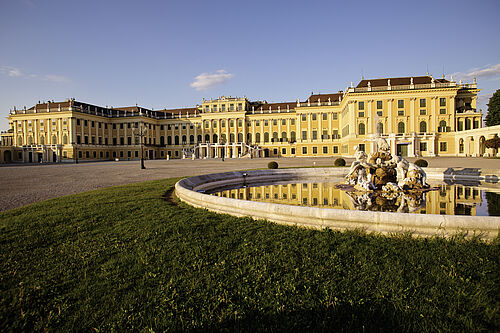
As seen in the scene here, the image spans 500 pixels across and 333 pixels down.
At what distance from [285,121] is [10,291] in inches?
2549

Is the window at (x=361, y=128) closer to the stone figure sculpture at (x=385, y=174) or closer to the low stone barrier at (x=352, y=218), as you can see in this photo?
the stone figure sculpture at (x=385, y=174)

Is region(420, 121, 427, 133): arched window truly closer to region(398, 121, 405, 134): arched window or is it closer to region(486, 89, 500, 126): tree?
region(398, 121, 405, 134): arched window

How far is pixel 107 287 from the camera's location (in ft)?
9.87

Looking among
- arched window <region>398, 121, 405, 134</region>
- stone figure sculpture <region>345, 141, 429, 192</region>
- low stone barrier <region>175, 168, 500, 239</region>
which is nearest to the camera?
low stone barrier <region>175, 168, 500, 239</region>

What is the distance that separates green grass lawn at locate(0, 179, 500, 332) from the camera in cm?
243

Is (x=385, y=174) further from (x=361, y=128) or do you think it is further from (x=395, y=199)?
(x=361, y=128)

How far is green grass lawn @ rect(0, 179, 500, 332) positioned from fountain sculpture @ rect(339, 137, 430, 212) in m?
3.41

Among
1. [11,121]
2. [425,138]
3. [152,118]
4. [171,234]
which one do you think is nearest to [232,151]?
[152,118]

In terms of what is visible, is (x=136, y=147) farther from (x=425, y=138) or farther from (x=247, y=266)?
(x=247, y=266)

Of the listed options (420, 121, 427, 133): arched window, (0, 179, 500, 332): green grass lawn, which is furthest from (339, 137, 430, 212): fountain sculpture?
(420, 121, 427, 133): arched window

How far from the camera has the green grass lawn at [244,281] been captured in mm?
2430

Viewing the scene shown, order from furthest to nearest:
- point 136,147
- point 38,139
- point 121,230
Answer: point 136,147, point 38,139, point 121,230

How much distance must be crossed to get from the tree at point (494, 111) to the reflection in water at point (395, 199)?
52.9 metres

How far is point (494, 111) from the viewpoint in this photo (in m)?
47.0
